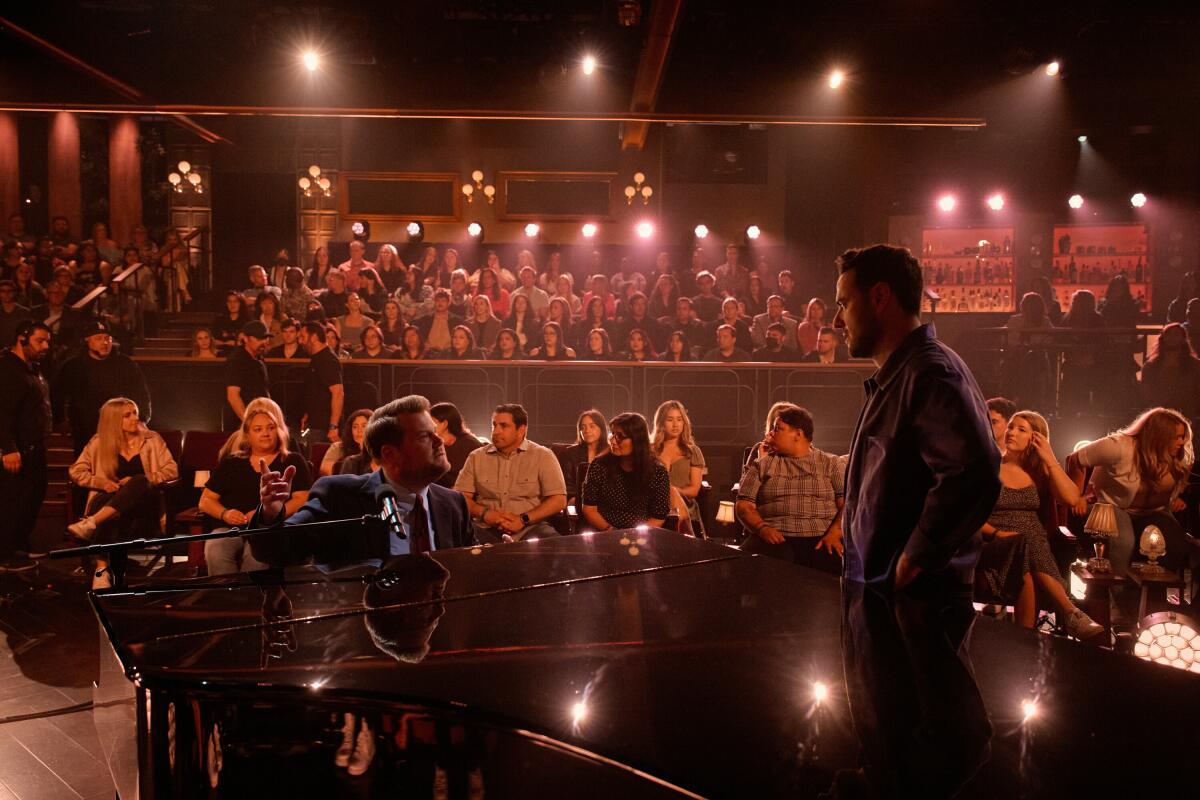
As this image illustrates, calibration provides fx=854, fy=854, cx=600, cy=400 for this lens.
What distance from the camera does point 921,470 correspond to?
1.94m

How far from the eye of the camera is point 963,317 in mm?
11531

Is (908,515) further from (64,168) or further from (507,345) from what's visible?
(64,168)

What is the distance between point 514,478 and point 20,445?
3664 mm

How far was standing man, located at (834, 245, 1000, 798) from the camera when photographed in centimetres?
137

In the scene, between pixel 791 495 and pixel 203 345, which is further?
pixel 203 345

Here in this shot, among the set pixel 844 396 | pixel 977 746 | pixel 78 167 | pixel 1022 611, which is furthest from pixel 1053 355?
pixel 78 167

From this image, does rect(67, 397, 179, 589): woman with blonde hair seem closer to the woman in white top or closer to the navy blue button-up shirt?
the navy blue button-up shirt

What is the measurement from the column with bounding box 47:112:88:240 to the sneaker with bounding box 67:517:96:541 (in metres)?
9.05

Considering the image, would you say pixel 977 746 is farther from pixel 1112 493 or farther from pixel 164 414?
pixel 164 414

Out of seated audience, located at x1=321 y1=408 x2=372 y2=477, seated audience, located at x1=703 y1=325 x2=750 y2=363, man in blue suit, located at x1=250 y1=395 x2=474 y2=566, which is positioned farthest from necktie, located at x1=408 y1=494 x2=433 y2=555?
seated audience, located at x1=703 y1=325 x2=750 y2=363

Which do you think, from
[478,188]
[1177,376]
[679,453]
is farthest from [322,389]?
[1177,376]

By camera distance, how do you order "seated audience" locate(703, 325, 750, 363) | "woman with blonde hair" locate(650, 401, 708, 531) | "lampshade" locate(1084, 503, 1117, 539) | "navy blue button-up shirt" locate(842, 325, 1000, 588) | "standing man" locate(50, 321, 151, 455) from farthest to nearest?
"seated audience" locate(703, 325, 750, 363)
"standing man" locate(50, 321, 151, 455)
"woman with blonde hair" locate(650, 401, 708, 531)
"lampshade" locate(1084, 503, 1117, 539)
"navy blue button-up shirt" locate(842, 325, 1000, 588)

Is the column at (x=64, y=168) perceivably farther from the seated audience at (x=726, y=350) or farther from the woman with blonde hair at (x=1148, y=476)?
the woman with blonde hair at (x=1148, y=476)

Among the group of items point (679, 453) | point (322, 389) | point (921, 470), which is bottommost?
point (679, 453)
